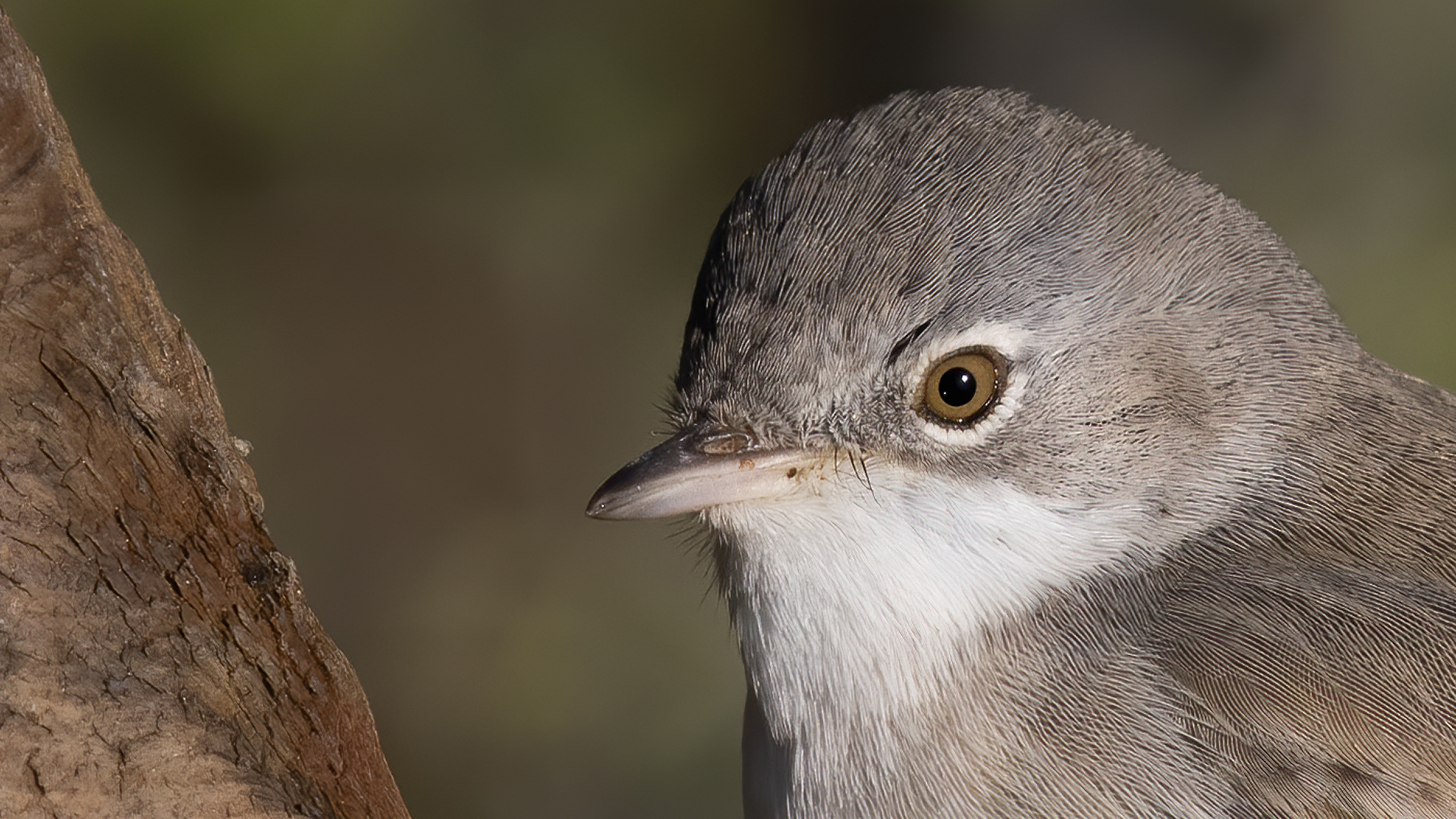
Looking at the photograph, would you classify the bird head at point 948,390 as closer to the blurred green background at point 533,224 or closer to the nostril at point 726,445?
the nostril at point 726,445

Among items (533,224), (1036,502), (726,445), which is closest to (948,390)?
(1036,502)

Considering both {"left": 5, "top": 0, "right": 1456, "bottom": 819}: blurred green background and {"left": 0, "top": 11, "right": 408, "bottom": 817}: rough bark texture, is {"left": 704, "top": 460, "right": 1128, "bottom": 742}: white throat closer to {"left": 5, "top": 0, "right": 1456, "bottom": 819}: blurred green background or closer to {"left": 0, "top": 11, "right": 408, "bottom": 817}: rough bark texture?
{"left": 0, "top": 11, "right": 408, "bottom": 817}: rough bark texture

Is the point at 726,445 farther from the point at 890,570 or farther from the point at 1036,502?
the point at 1036,502

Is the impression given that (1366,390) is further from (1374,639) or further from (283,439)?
(283,439)

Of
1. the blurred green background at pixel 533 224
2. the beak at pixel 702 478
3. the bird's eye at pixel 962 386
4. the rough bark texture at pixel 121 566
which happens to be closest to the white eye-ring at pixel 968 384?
the bird's eye at pixel 962 386

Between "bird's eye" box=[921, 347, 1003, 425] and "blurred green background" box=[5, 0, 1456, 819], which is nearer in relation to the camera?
"bird's eye" box=[921, 347, 1003, 425]

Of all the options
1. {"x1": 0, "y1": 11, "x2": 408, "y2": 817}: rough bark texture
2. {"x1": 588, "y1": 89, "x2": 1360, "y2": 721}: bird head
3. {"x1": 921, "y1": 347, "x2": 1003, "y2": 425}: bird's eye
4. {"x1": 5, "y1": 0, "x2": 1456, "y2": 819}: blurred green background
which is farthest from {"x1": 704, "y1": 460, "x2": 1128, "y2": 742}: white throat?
{"x1": 5, "y1": 0, "x2": 1456, "y2": 819}: blurred green background
